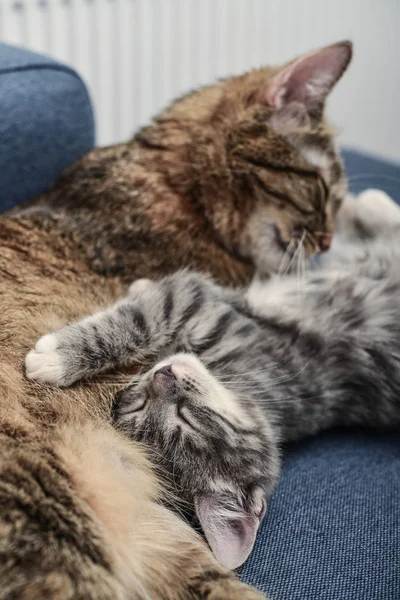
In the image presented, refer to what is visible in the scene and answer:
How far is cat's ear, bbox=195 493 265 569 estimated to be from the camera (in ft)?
3.25

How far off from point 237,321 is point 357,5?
2.83 m

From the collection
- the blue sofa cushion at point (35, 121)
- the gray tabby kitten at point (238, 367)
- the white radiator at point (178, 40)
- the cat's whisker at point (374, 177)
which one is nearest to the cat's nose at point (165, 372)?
the gray tabby kitten at point (238, 367)

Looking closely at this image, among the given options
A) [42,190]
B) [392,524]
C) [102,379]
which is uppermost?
[42,190]

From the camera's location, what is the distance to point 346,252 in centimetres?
168

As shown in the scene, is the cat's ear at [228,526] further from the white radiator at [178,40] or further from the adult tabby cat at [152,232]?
the white radiator at [178,40]

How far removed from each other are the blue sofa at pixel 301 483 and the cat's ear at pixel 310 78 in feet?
1.69

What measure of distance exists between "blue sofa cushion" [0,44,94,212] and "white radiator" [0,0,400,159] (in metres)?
0.96

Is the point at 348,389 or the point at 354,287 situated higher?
the point at 354,287

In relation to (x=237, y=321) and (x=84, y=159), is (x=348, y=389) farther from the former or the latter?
(x=84, y=159)

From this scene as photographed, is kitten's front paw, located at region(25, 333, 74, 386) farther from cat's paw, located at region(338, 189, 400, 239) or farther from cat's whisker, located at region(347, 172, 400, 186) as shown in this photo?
cat's whisker, located at region(347, 172, 400, 186)

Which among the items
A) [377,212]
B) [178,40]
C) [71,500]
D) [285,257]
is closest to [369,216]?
[377,212]

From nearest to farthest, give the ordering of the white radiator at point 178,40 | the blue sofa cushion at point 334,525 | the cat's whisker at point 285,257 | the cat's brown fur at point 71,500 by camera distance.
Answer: the cat's brown fur at point 71,500 < the blue sofa cushion at point 334,525 < the cat's whisker at point 285,257 < the white radiator at point 178,40

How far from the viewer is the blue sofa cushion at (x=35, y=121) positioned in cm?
139

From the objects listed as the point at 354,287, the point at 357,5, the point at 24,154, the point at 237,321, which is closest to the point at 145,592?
the point at 237,321
